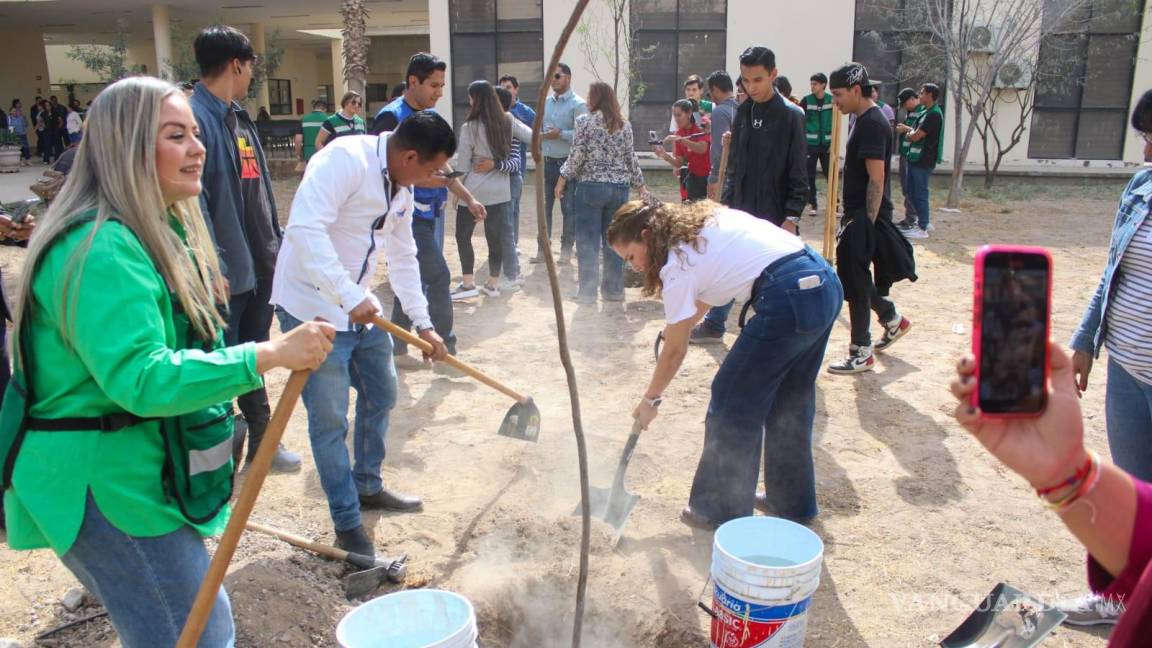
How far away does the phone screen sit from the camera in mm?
1168

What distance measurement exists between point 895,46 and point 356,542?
1496cm

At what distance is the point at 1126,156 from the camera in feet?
50.8

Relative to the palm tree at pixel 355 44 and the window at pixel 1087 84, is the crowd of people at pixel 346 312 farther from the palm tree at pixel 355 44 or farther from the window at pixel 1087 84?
the window at pixel 1087 84

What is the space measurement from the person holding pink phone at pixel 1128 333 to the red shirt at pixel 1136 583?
1530mm

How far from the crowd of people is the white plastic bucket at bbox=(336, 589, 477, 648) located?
0.46 m

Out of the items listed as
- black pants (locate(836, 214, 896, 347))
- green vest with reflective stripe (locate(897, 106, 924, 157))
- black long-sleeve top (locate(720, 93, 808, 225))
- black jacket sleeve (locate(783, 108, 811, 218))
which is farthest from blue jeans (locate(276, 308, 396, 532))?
green vest with reflective stripe (locate(897, 106, 924, 157))

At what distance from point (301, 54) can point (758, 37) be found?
21980 mm

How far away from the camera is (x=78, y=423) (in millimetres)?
1647

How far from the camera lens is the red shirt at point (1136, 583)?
1080 mm

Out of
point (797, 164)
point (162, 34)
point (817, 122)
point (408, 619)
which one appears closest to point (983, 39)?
point (817, 122)

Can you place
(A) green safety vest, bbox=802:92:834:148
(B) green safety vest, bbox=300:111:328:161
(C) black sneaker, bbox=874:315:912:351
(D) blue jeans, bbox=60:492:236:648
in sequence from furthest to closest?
(B) green safety vest, bbox=300:111:328:161, (A) green safety vest, bbox=802:92:834:148, (C) black sneaker, bbox=874:315:912:351, (D) blue jeans, bbox=60:492:236:648

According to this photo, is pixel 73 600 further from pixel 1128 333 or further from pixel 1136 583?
pixel 1128 333

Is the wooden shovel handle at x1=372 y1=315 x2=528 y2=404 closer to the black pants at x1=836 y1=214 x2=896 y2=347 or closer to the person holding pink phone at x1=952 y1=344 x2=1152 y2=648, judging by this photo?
the person holding pink phone at x1=952 y1=344 x2=1152 y2=648

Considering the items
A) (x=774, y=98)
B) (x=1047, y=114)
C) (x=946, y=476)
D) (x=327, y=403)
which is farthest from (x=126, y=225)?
(x=1047, y=114)
